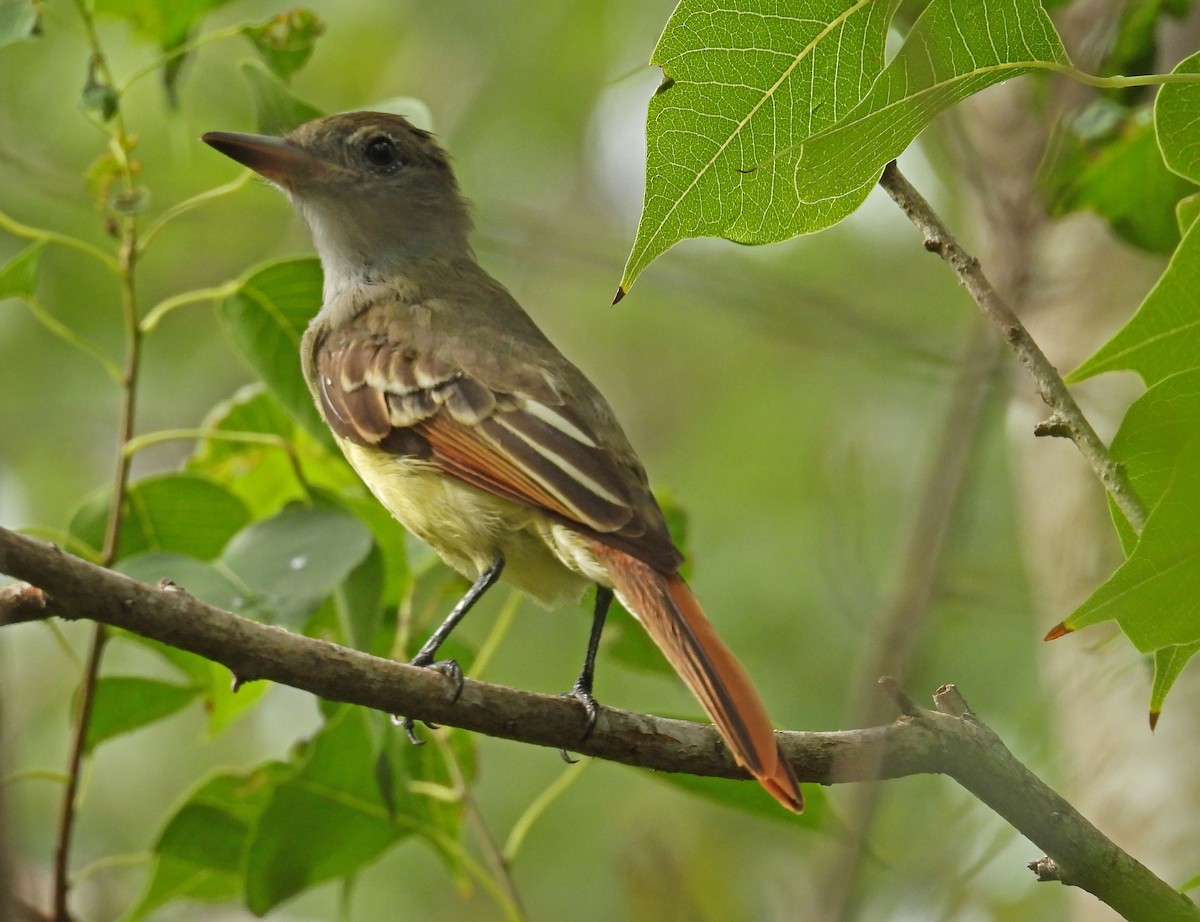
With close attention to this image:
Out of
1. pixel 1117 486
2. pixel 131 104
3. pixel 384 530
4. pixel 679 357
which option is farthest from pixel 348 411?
pixel 679 357

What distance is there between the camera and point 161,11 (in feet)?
11.1

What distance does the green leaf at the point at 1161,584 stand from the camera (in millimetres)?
1697

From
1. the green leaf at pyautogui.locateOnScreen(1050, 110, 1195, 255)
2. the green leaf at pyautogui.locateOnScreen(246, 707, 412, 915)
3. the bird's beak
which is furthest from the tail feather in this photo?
the bird's beak

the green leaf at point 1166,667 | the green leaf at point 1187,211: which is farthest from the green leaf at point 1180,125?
the green leaf at point 1166,667

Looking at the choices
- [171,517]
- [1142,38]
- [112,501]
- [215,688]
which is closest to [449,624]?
[215,688]

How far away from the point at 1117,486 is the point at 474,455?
72.3 inches

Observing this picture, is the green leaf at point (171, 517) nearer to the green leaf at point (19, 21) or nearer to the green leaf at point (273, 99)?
the green leaf at point (273, 99)

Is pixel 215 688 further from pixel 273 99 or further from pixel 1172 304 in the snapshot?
pixel 1172 304

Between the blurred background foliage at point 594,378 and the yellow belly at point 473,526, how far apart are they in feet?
8.16

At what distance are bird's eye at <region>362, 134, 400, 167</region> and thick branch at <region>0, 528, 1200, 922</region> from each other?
2.56 meters

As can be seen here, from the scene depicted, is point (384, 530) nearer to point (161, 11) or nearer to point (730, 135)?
point (161, 11)

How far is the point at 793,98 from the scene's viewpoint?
2.23m

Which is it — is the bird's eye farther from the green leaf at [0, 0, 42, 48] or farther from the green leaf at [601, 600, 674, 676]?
the green leaf at [601, 600, 674, 676]

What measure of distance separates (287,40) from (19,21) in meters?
0.68
